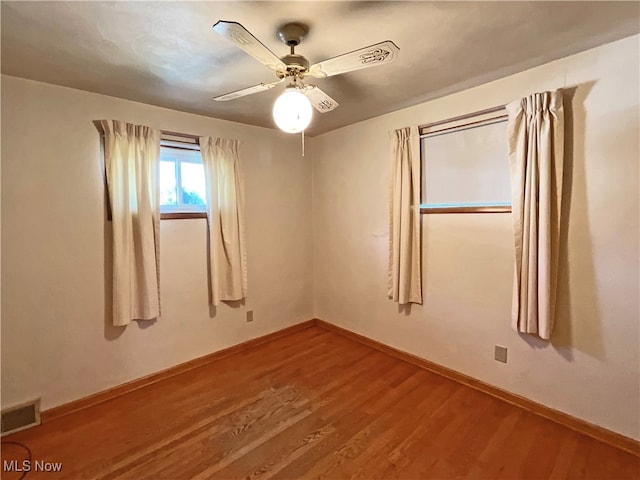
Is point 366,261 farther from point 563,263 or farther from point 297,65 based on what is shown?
point 297,65

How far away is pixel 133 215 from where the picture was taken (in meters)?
2.58

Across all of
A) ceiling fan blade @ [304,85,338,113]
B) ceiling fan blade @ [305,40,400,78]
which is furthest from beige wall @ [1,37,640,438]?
ceiling fan blade @ [305,40,400,78]

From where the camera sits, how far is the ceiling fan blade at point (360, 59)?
4.44 feet

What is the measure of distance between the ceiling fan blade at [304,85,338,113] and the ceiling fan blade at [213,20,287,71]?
0.72 feet

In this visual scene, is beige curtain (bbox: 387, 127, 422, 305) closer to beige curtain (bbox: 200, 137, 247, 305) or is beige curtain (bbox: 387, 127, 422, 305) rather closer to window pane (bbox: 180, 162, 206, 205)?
beige curtain (bbox: 200, 137, 247, 305)

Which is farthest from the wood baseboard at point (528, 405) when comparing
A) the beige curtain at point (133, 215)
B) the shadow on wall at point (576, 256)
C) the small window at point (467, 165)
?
the beige curtain at point (133, 215)

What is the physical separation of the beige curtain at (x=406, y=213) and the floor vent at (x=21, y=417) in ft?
9.51

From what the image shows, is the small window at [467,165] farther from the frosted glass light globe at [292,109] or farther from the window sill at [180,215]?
the window sill at [180,215]

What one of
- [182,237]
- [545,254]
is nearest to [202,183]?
[182,237]

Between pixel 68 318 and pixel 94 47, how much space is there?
6.10ft

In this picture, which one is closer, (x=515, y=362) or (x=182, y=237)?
(x=515, y=362)

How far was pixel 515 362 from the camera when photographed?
7.88ft

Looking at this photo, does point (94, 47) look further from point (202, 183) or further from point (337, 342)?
point (337, 342)

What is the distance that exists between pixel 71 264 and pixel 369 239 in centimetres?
257
